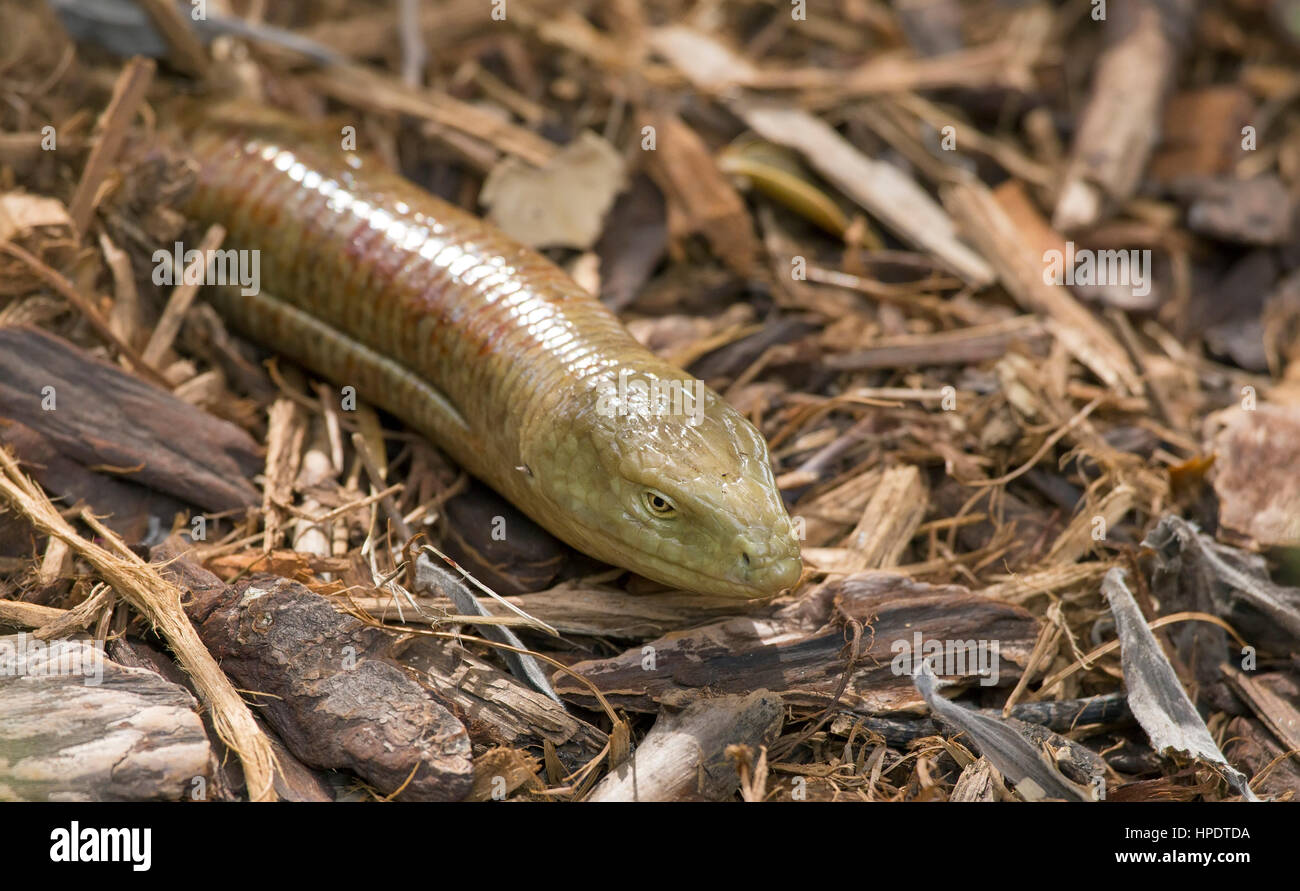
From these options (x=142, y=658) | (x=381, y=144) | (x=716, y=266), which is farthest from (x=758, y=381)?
(x=142, y=658)

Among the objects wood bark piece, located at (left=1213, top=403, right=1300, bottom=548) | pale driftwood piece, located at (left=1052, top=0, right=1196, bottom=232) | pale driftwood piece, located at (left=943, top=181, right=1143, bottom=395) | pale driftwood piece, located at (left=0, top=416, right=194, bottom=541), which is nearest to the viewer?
pale driftwood piece, located at (left=0, top=416, right=194, bottom=541)

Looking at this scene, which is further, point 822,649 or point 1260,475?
point 1260,475

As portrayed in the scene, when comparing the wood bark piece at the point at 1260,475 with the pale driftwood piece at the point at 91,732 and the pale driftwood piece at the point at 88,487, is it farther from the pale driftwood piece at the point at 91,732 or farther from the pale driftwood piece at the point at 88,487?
the pale driftwood piece at the point at 88,487

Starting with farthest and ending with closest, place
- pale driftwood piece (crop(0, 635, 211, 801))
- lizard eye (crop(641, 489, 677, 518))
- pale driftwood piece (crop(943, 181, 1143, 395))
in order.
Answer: pale driftwood piece (crop(943, 181, 1143, 395))
lizard eye (crop(641, 489, 677, 518))
pale driftwood piece (crop(0, 635, 211, 801))

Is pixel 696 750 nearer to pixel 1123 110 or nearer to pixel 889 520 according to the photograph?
pixel 889 520

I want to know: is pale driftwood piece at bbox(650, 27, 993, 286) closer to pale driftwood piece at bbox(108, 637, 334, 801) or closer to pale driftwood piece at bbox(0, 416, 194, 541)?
pale driftwood piece at bbox(0, 416, 194, 541)

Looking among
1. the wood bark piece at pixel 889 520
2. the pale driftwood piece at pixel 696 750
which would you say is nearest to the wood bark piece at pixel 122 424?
the pale driftwood piece at pixel 696 750

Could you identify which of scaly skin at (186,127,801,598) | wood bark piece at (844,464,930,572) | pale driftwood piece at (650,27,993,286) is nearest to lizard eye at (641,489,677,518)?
scaly skin at (186,127,801,598)

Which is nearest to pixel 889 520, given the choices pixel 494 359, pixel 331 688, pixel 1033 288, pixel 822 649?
pixel 822 649

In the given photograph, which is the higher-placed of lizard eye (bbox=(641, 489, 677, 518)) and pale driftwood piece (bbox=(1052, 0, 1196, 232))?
pale driftwood piece (bbox=(1052, 0, 1196, 232))
